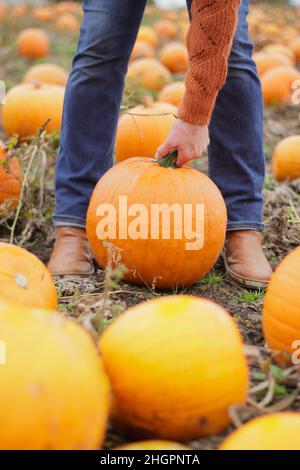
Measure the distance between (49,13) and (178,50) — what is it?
20.2ft

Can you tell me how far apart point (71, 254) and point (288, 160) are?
5.77ft

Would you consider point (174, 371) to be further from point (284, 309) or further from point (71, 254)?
point (71, 254)

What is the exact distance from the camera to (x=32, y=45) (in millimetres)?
8781

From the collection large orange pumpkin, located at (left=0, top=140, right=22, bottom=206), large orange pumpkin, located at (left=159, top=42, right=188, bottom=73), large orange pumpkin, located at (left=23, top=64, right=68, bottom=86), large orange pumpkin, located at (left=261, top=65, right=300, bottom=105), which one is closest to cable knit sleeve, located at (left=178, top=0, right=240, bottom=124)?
large orange pumpkin, located at (left=0, top=140, right=22, bottom=206)

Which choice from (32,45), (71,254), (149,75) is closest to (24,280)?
(71,254)

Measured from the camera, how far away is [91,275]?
2.88 meters

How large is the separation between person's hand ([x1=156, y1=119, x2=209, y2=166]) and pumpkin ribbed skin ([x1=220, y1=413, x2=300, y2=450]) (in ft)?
4.18

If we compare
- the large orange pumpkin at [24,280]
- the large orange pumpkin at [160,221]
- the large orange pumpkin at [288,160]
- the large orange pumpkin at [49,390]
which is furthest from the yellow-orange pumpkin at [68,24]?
the large orange pumpkin at [49,390]

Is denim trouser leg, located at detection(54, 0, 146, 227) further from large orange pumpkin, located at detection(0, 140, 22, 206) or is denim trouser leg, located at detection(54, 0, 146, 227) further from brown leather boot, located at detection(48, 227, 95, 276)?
large orange pumpkin, located at detection(0, 140, 22, 206)

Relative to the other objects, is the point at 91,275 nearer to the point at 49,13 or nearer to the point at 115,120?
the point at 115,120

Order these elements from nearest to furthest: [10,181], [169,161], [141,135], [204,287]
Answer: [169,161], [204,287], [10,181], [141,135]

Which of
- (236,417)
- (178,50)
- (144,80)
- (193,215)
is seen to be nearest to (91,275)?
(193,215)

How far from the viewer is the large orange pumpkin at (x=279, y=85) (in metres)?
6.08

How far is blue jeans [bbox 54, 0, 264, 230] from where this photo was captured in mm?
2855
